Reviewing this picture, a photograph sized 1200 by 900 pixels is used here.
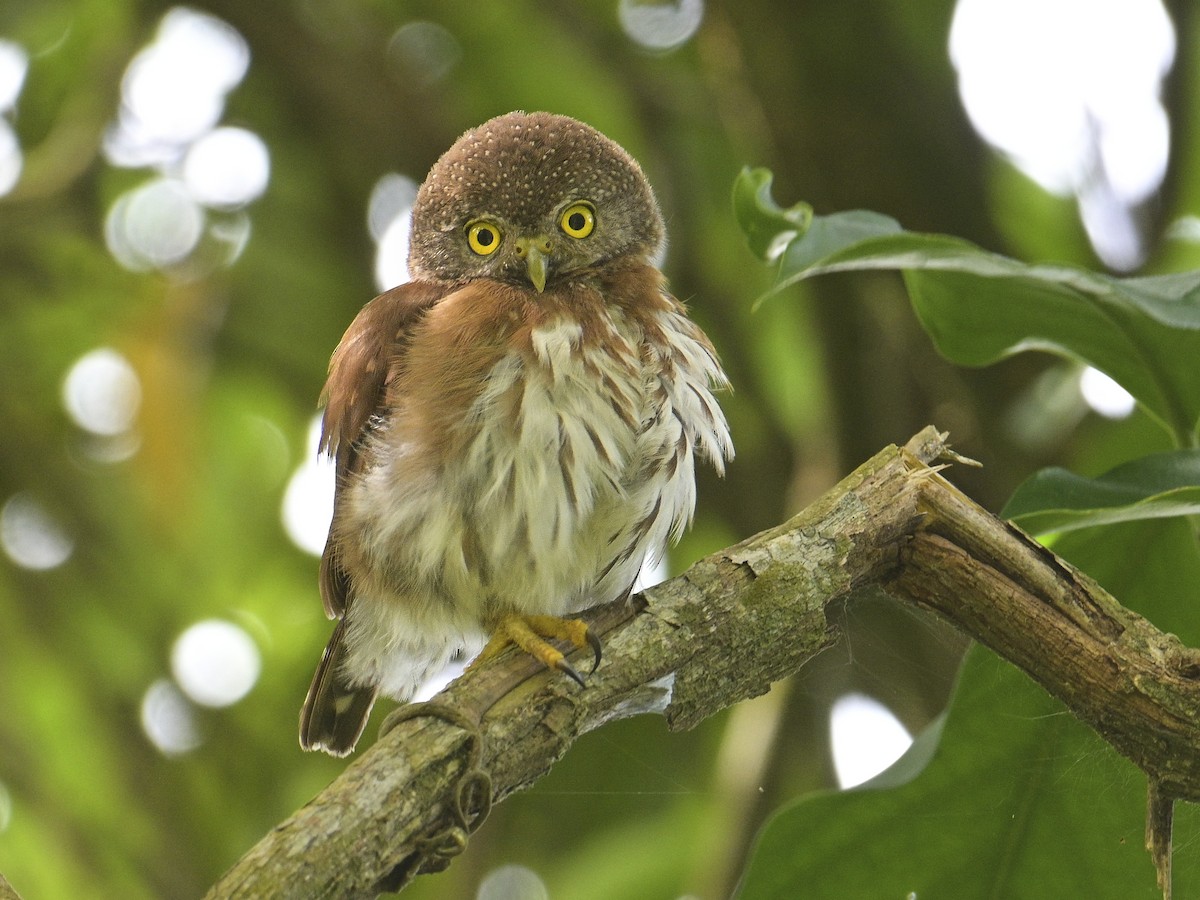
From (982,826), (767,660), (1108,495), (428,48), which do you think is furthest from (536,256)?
(428,48)

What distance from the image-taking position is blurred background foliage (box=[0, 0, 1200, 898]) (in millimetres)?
4422

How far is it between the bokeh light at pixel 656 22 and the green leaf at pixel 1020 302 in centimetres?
323

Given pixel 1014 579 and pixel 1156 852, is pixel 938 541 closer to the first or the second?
pixel 1014 579

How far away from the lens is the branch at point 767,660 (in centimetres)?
199

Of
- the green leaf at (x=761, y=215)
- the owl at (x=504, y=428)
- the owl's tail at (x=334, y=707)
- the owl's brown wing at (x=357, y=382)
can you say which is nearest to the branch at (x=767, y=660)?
the owl at (x=504, y=428)

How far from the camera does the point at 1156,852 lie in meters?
2.21

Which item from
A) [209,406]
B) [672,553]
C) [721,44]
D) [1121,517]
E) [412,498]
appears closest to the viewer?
[1121,517]

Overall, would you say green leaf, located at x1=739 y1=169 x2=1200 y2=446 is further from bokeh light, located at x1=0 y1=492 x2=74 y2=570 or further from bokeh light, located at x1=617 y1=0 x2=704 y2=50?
bokeh light, located at x1=0 y1=492 x2=74 y2=570

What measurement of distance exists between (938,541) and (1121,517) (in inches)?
11.4

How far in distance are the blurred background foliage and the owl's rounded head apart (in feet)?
3.37

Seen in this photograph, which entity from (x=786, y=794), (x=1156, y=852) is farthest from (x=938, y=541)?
(x=786, y=794)

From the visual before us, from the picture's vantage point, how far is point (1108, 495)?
2.37 m

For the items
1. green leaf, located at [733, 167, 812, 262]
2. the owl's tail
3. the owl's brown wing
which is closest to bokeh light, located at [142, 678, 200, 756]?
the owl's tail

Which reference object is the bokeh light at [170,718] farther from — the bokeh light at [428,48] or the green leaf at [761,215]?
the green leaf at [761,215]
